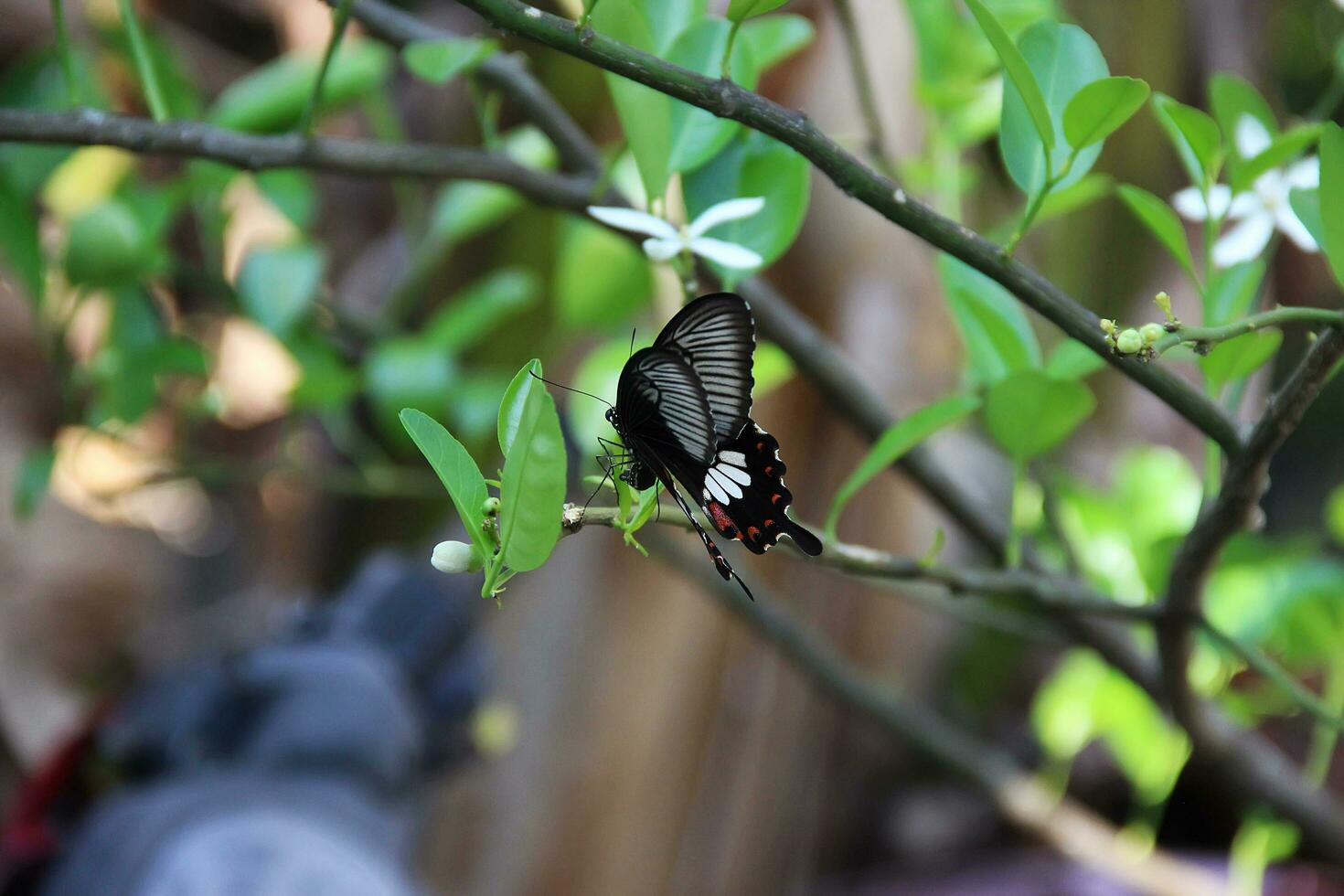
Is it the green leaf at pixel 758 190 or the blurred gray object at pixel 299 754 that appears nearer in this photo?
the green leaf at pixel 758 190

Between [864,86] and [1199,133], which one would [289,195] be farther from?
[1199,133]

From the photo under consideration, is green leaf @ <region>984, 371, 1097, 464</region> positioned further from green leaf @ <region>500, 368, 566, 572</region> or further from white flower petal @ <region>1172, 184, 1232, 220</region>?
green leaf @ <region>500, 368, 566, 572</region>

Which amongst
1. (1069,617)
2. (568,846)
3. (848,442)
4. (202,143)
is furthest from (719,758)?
(202,143)

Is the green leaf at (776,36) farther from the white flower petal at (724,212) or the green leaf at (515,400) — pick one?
the green leaf at (515,400)

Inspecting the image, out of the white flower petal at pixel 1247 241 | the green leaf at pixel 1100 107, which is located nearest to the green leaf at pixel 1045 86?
the green leaf at pixel 1100 107

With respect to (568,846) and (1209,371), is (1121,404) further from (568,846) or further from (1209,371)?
(1209,371)

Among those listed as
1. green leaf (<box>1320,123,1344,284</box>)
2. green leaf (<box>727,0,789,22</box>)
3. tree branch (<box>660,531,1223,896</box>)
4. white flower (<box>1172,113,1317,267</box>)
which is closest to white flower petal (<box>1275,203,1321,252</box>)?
white flower (<box>1172,113,1317,267</box>)
